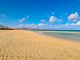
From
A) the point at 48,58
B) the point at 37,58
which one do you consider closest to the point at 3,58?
the point at 37,58

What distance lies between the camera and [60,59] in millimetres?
7023

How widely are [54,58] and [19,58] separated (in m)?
2.31

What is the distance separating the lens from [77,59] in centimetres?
716

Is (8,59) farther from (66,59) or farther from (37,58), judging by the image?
(66,59)

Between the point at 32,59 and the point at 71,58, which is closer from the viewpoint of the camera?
the point at 32,59

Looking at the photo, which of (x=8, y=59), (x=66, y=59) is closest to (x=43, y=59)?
(x=66, y=59)

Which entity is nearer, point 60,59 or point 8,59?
point 8,59

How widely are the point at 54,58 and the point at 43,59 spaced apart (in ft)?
2.66

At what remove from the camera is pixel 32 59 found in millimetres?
6789

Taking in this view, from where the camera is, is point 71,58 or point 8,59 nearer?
point 8,59

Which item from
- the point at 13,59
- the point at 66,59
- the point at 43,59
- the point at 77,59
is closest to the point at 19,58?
the point at 13,59

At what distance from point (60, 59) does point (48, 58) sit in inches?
30.9

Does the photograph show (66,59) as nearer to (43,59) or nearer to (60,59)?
(60,59)

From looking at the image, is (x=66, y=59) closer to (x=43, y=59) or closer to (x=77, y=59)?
(x=77, y=59)
